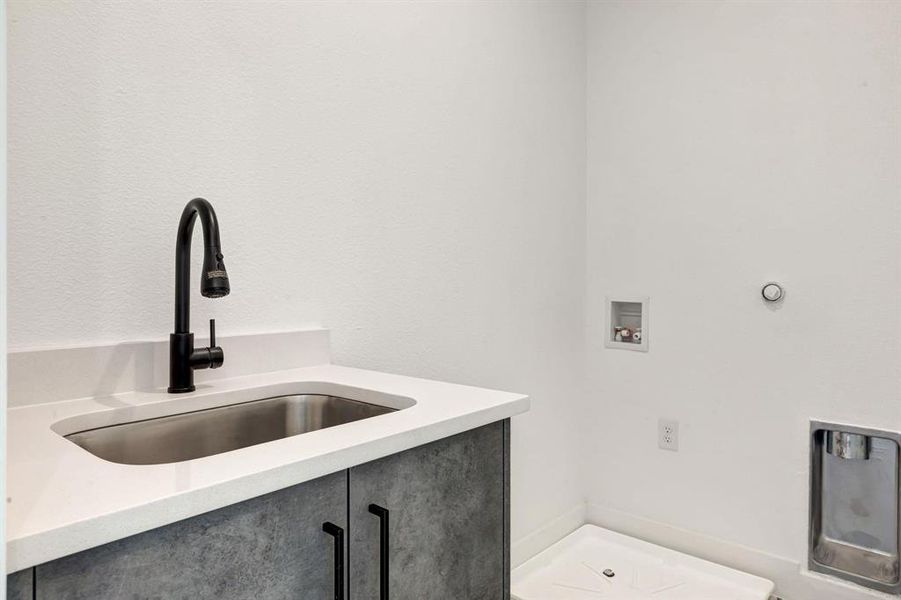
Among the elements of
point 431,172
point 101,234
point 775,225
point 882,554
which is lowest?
point 882,554

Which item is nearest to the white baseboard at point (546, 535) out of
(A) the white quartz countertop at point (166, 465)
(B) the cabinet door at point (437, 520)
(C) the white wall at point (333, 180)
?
(C) the white wall at point (333, 180)

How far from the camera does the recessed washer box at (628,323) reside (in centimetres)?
224

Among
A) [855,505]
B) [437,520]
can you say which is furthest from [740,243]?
[437,520]

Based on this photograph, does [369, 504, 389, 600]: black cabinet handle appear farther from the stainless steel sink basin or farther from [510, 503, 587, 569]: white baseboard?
[510, 503, 587, 569]: white baseboard

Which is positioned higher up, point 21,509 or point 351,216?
point 351,216

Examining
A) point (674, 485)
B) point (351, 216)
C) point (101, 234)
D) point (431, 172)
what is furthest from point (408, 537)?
point (674, 485)

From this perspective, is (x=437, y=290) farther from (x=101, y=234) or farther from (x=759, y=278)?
(x=759, y=278)

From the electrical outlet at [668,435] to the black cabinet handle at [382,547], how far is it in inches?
65.1

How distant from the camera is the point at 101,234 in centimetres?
103

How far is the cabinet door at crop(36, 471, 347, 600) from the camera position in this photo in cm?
54

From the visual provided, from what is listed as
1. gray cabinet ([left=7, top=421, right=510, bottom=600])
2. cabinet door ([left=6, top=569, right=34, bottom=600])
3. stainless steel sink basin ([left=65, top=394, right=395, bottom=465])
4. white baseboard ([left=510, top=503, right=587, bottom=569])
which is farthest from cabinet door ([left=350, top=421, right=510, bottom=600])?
white baseboard ([left=510, top=503, right=587, bottom=569])

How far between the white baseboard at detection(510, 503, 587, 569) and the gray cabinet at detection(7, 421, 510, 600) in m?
1.02

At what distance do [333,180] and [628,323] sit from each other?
1391 mm

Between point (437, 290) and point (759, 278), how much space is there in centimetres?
112
